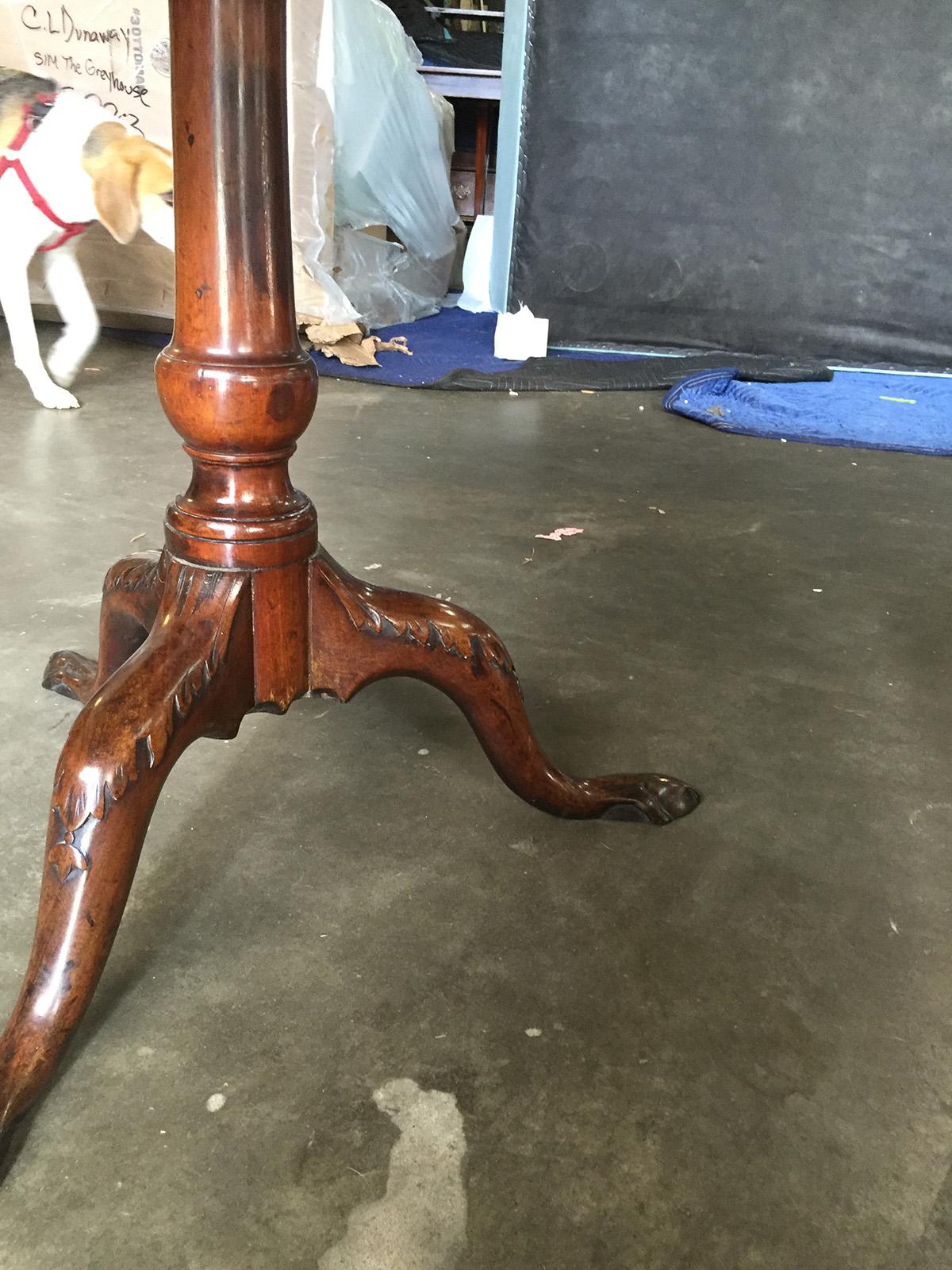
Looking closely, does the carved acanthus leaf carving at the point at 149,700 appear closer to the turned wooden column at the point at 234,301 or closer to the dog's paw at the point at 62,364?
the turned wooden column at the point at 234,301

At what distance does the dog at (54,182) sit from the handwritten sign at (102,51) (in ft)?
0.24

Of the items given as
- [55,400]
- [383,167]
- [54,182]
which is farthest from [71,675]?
[383,167]

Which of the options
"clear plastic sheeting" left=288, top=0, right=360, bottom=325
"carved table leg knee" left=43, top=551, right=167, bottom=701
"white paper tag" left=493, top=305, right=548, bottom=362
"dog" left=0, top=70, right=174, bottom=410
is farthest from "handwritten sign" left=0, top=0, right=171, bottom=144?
"carved table leg knee" left=43, top=551, right=167, bottom=701

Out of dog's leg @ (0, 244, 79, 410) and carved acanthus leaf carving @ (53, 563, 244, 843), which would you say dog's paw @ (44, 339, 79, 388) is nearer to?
dog's leg @ (0, 244, 79, 410)

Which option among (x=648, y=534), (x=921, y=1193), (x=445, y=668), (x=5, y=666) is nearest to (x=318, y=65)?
(x=648, y=534)

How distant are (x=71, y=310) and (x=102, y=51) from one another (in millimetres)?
614

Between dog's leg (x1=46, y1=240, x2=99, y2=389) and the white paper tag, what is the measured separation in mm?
1137

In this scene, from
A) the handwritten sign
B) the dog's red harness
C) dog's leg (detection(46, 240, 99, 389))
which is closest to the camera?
→ the dog's red harness

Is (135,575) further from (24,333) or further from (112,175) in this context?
(112,175)

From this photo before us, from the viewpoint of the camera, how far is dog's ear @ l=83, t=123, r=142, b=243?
2.22 meters

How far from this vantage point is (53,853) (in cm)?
61

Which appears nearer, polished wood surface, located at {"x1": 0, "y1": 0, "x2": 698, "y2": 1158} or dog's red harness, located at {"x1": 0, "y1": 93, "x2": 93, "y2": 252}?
polished wood surface, located at {"x1": 0, "y1": 0, "x2": 698, "y2": 1158}

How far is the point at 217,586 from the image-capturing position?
70cm

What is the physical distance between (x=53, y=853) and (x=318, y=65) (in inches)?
105
